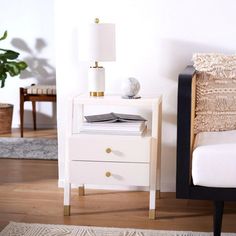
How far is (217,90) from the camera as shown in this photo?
2689mm

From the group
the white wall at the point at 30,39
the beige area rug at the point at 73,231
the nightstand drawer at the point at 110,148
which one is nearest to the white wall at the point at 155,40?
the nightstand drawer at the point at 110,148

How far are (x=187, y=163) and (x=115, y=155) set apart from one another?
1.69ft

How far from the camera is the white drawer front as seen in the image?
258cm

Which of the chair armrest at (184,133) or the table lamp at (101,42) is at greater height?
the table lamp at (101,42)

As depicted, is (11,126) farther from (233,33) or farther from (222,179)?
(222,179)

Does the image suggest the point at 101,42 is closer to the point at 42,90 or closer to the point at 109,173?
the point at 109,173

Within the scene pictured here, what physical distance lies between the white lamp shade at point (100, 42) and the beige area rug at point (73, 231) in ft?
3.00

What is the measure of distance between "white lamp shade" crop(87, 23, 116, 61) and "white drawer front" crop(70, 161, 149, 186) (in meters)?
0.59

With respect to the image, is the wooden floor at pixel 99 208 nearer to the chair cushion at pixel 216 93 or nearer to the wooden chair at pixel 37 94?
the chair cushion at pixel 216 93

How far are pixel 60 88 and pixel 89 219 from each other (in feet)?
3.04

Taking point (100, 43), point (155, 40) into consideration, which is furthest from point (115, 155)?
point (155, 40)

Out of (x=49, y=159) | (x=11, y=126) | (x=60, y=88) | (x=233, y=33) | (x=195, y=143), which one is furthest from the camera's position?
(x=11, y=126)

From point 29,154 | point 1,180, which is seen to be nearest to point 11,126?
point 29,154

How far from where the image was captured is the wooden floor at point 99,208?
100 inches
